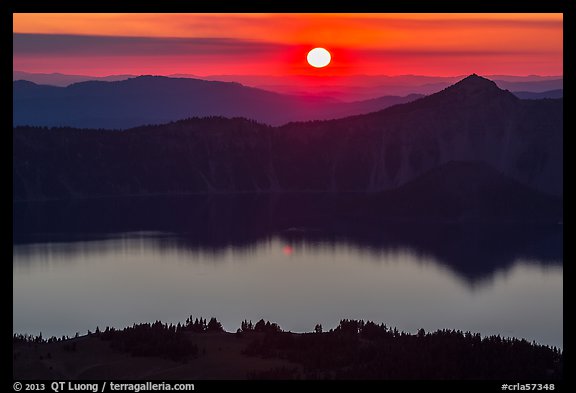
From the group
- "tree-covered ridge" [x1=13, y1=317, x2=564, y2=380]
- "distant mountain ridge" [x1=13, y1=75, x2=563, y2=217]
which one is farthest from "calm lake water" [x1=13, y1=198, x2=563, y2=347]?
"distant mountain ridge" [x1=13, y1=75, x2=563, y2=217]

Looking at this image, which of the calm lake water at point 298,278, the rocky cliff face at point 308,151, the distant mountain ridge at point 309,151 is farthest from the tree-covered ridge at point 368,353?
the rocky cliff face at point 308,151

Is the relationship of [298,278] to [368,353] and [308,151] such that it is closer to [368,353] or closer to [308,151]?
[368,353]

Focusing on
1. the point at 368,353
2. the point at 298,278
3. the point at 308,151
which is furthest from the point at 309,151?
the point at 368,353

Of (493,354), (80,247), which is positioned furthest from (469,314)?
(80,247)

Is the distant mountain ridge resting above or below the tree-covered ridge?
above

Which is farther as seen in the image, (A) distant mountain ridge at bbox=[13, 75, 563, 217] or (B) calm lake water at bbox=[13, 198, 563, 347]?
(A) distant mountain ridge at bbox=[13, 75, 563, 217]

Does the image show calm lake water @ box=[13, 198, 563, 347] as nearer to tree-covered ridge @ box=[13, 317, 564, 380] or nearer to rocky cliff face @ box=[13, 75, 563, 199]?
tree-covered ridge @ box=[13, 317, 564, 380]
